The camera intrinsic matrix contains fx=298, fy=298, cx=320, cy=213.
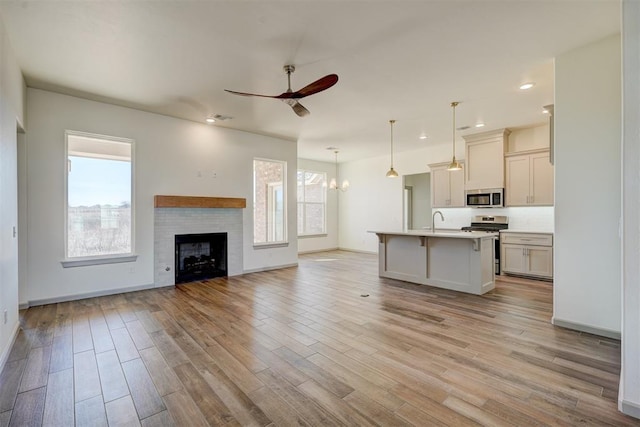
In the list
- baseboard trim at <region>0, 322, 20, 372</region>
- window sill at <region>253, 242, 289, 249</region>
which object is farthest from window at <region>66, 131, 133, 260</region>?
window sill at <region>253, 242, 289, 249</region>

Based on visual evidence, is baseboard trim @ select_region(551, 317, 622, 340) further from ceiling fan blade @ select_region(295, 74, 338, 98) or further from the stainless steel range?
ceiling fan blade @ select_region(295, 74, 338, 98)

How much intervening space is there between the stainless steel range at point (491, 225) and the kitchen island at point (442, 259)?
141 cm

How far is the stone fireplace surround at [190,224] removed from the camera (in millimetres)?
5227

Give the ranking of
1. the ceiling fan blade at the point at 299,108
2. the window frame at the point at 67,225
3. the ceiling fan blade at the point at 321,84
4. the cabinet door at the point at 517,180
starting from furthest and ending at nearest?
1. the cabinet door at the point at 517,180
2. the window frame at the point at 67,225
3. the ceiling fan blade at the point at 299,108
4. the ceiling fan blade at the point at 321,84

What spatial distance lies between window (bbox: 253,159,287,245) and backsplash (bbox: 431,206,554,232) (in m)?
4.28

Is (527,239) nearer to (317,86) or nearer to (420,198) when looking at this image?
(420,198)

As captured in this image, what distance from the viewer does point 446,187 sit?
7219mm

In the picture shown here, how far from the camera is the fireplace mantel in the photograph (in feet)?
16.8

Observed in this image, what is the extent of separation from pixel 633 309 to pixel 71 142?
6538 millimetres

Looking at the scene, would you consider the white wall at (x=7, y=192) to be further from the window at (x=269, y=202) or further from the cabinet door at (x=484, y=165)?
the cabinet door at (x=484, y=165)

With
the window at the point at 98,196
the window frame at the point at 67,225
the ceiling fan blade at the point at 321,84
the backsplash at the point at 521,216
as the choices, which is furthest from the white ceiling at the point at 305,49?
the backsplash at the point at 521,216

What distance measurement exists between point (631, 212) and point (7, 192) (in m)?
5.13

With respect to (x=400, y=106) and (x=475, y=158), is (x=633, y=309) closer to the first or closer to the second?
(x=400, y=106)

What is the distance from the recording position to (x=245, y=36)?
295 centimetres
